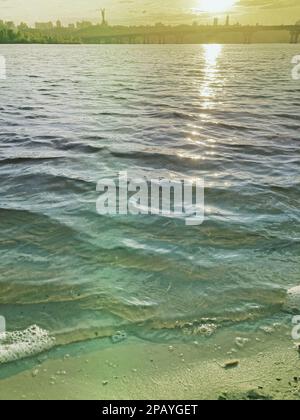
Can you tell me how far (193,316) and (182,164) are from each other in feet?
21.5

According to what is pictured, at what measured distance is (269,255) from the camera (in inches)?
237

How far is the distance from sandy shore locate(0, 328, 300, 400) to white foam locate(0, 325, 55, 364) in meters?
0.13

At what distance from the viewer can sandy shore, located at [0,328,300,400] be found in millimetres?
3471

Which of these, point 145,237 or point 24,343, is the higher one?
point 24,343

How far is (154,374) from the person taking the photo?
3.69 meters

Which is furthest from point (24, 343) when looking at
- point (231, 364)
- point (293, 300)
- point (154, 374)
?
point (293, 300)

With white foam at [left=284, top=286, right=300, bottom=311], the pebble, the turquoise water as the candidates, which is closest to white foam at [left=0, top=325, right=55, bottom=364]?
the turquoise water

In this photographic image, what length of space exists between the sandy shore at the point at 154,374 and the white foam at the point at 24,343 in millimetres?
131

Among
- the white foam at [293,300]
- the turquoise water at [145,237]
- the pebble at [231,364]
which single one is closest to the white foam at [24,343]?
the turquoise water at [145,237]

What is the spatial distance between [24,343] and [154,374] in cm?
138

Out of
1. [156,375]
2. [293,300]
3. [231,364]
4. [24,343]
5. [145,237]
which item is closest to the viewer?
[156,375]

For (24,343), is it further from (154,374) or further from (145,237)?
(145,237)
